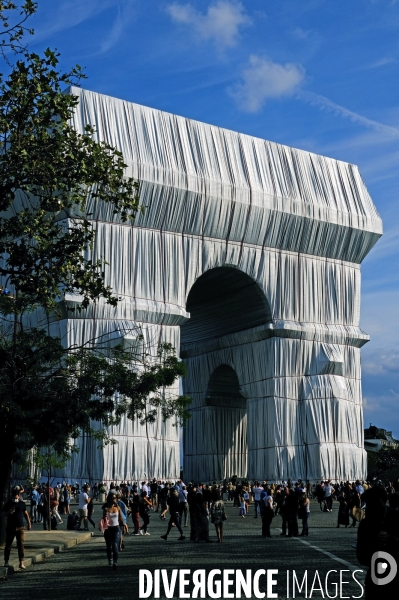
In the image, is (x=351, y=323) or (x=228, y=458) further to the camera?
(x=228, y=458)

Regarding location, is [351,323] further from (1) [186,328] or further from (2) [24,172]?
(2) [24,172]

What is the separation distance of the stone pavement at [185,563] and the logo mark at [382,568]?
22.4 feet

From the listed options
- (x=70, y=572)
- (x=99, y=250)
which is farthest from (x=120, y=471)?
(x=70, y=572)

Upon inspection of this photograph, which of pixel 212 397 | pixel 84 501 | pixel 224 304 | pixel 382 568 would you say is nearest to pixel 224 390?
pixel 212 397

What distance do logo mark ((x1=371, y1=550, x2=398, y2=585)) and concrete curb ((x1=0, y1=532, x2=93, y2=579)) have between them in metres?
13.4

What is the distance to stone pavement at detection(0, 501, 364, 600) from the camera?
1628 cm

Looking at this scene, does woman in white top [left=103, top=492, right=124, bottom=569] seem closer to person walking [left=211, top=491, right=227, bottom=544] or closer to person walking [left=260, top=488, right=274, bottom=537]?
person walking [left=211, top=491, right=227, bottom=544]

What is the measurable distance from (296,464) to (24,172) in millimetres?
38692

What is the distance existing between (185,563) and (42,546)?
7.67 meters

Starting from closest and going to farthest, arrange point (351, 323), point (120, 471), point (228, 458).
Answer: point (120, 471) < point (351, 323) < point (228, 458)

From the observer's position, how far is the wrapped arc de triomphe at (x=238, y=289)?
5128 centimetres

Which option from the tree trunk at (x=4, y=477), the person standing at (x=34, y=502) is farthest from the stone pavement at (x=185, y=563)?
the person standing at (x=34, y=502)

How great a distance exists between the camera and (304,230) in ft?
193

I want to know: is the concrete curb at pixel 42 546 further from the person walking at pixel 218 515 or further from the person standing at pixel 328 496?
the person standing at pixel 328 496
